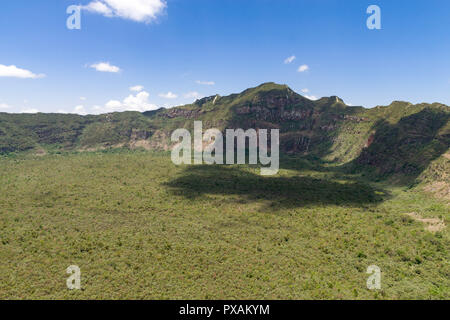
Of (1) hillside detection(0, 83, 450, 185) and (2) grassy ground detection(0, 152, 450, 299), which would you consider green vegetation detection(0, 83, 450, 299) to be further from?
(1) hillside detection(0, 83, 450, 185)

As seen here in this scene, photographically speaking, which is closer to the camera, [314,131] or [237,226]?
[237,226]

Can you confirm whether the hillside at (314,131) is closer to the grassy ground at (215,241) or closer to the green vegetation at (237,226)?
the green vegetation at (237,226)

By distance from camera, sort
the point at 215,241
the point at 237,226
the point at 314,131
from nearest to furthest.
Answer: the point at 215,241 < the point at 237,226 < the point at 314,131

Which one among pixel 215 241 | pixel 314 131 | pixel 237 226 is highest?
pixel 314 131

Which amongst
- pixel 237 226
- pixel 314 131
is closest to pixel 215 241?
pixel 237 226

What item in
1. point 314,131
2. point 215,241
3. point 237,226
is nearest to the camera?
point 215,241

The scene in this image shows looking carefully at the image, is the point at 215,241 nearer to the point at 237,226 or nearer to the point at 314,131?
the point at 237,226

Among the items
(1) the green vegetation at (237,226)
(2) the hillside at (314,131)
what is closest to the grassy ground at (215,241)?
(1) the green vegetation at (237,226)
